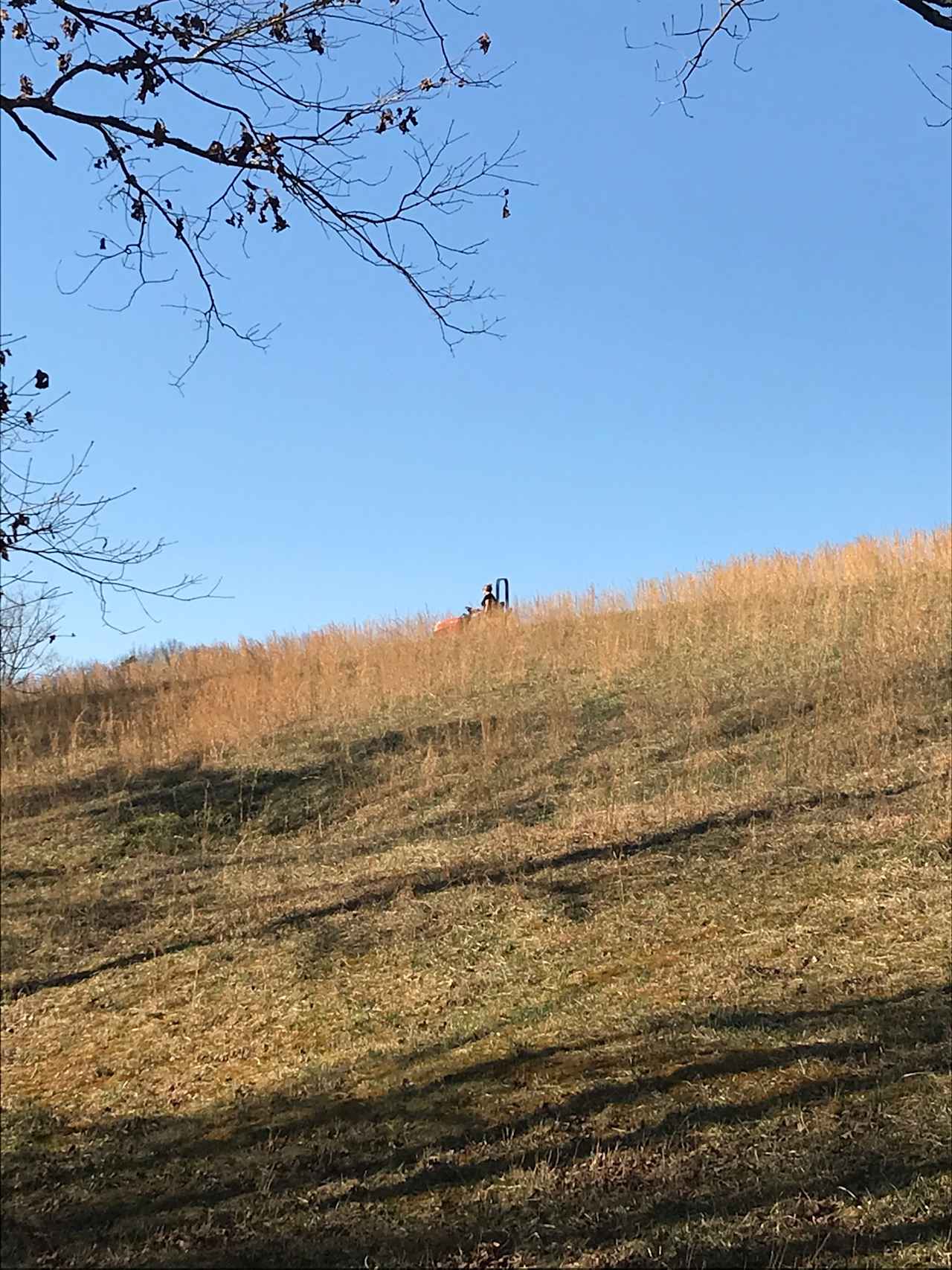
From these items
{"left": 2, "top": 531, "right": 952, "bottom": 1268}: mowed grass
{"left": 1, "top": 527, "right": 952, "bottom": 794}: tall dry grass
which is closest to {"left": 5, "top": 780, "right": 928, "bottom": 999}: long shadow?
{"left": 2, "top": 531, "right": 952, "bottom": 1268}: mowed grass

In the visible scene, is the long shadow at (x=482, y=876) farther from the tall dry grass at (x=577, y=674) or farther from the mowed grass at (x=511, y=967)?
the tall dry grass at (x=577, y=674)

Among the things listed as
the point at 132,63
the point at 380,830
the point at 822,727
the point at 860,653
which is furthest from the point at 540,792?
the point at 132,63

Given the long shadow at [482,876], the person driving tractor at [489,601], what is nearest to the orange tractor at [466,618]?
the person driving tractor at [489,601]

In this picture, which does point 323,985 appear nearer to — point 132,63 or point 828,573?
point 132,63

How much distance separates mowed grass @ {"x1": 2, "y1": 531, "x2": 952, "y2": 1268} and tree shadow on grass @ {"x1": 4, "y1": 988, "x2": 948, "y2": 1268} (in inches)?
0.6

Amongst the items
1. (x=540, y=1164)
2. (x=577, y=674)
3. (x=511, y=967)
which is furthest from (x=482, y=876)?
(x=577, y=674)

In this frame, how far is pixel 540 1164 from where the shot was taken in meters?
4.04

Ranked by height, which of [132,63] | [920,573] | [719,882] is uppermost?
[132,63]

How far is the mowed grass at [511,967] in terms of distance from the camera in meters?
3.89

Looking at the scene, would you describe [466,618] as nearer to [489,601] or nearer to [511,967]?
[489,601]

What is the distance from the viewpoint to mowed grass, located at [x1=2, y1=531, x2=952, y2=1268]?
389cm

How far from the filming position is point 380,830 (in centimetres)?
948

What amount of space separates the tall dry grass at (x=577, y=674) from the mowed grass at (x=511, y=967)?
3.4 inches

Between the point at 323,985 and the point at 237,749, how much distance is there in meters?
6.56
